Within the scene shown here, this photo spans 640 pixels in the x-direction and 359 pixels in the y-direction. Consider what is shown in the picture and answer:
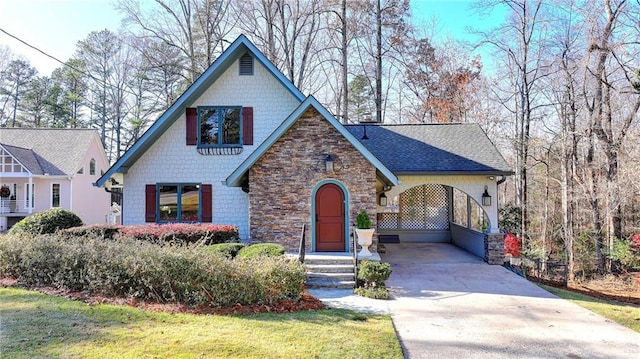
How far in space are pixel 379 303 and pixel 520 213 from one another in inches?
514

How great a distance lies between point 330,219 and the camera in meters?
10.8

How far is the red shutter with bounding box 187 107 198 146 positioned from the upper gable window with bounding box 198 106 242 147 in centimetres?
13

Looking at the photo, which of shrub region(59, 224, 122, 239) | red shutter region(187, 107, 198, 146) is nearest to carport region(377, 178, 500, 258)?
red shutter region(187, 107, 198, 146)

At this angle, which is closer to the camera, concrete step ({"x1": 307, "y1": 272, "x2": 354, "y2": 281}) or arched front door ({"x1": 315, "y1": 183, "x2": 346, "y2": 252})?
concrete step ({"x1": 307, "y1": 272, "x2": 354, "y2": 281})

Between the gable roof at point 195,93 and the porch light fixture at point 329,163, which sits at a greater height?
the gable roof at point 195,93

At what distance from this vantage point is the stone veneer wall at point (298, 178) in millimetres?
10633

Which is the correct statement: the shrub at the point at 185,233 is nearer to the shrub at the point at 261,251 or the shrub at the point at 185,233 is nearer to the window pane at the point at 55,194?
the shrub at the point at 261,251

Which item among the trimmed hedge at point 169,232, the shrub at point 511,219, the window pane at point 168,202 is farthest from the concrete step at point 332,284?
the shrub at point 511,219

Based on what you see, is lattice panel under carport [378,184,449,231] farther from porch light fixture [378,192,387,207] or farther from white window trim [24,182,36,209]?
white window trim [24,182,36,209]

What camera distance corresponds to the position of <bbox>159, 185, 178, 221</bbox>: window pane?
12.6m

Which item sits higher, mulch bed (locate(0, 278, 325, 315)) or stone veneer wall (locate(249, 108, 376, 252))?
stone veneer wall (locate(249, 108, 376, 252))

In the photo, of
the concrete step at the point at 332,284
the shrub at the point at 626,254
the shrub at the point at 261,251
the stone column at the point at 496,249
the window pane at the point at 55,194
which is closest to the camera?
the shrub at the point at 261,251

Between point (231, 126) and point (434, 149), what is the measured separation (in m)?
7.12

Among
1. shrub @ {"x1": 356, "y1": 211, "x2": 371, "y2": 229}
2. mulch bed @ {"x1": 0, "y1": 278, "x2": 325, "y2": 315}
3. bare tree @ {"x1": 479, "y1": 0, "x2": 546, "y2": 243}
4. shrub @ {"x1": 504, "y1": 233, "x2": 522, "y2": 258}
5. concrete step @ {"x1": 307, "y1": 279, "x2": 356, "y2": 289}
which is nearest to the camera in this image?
mulch bed @ {"x1": 0, "y1": 278, "x2": 325, "y2": 315}
